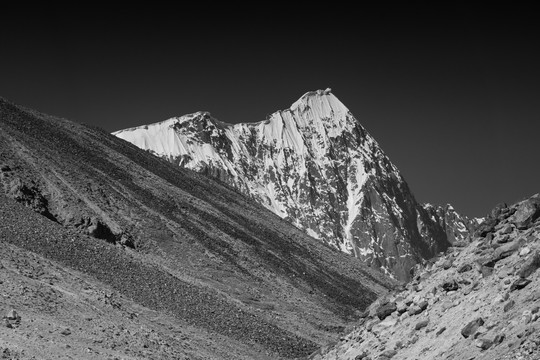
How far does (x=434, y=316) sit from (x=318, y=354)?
5.79 meters

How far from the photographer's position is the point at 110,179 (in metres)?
79.9

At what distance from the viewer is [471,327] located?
55.0ft

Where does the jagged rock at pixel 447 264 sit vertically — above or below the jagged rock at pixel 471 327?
above

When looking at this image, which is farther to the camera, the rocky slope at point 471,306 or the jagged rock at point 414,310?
the jagged rock at point 414,310

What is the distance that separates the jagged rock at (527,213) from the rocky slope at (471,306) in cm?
3

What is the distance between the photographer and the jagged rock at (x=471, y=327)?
54.6ft

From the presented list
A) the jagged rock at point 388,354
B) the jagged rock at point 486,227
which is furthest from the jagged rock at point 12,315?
the jagged rock at point 486,227

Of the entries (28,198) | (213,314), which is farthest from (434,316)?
(28,198)

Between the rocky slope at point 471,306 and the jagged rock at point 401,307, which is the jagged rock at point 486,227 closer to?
the rocky slope at point 471,306

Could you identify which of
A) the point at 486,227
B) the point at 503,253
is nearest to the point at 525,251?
the point at 503,253

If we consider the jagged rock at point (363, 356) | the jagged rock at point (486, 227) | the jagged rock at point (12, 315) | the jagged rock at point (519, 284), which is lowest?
the jagged rock at point (12, 315)

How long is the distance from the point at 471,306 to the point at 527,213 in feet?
11.7

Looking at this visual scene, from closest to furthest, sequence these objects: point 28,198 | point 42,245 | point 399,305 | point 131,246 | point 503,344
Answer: point 503,344, point 399,305, point 42,245, point 28,198, point 131,246

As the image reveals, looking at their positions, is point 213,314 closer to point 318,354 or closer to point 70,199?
point 70,199
